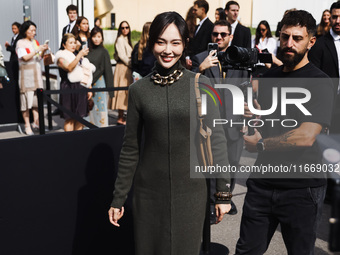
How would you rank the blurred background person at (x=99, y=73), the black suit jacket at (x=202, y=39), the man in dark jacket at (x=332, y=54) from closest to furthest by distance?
the man in dark jacket at (x=332, y=54) → the black suit jacket at (x=202, y=39) → the blurred background person at (x=99, y=73)

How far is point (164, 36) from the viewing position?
2.51 meters

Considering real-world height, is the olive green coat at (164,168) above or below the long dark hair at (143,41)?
below

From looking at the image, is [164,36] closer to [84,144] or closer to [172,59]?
[172,59]

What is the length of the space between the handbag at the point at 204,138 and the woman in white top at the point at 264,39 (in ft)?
24.4

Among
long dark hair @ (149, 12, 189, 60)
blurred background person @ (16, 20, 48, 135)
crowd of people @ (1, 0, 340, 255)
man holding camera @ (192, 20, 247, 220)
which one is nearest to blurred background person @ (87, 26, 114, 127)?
blurred background person @ (16, 20, 48, 135)

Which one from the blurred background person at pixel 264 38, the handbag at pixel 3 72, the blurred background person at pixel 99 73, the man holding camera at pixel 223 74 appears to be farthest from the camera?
the blurred background person at pixel 264 38

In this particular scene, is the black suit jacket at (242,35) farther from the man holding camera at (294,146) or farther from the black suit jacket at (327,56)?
the man holding camera at (294,146)

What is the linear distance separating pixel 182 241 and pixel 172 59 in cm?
103

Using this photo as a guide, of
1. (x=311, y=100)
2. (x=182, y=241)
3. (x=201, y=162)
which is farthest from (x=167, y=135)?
(x=311, y=100)

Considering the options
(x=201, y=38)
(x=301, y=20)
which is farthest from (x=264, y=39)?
(x=301, y=20)

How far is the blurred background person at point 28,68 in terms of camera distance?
8328 millimetres

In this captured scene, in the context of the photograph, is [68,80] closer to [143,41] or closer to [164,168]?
[143,41]

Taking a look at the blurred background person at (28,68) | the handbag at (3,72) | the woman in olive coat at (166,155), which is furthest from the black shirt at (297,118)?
the handbag at (3,72)

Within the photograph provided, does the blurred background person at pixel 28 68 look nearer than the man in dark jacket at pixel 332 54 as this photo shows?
No
